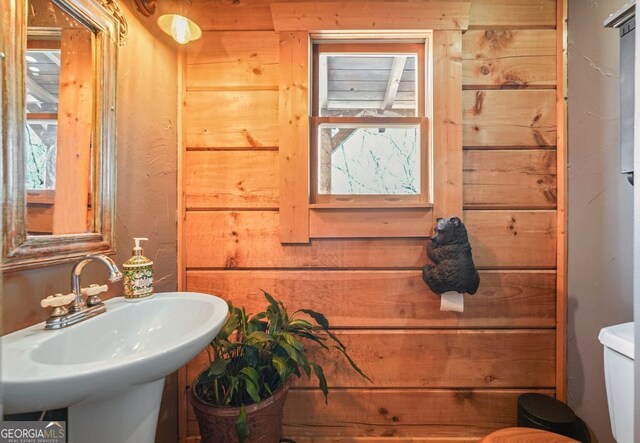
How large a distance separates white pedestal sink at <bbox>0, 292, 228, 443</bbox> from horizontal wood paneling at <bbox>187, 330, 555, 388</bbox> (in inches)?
23.8

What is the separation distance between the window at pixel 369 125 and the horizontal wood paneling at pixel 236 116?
197 mm

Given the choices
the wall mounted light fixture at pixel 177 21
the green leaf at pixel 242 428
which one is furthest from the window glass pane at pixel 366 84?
the green leaf at pixel 242 428

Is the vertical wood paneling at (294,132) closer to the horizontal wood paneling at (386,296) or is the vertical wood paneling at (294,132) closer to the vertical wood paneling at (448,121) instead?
the horizontal wood paneling at (386,296)

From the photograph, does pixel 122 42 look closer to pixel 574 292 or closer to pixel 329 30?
pixel 329 30

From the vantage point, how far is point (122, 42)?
35.0 inches

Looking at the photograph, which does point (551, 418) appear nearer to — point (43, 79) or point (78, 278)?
point (78, 278)

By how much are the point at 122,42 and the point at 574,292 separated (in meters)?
2.04

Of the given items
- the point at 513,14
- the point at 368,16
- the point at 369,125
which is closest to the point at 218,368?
the point at 369,125

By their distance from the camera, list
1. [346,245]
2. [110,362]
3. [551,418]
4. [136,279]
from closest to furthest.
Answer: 1. [110,362]
2. [136,279]
3. [551,418]
4. [346,245]

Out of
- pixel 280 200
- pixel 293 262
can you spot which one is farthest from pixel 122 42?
pixel 293 262

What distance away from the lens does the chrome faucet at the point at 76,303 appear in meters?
0.59

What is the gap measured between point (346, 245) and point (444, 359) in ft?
2.20

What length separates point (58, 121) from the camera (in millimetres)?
689

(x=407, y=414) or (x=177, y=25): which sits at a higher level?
(x=177, y=25)
